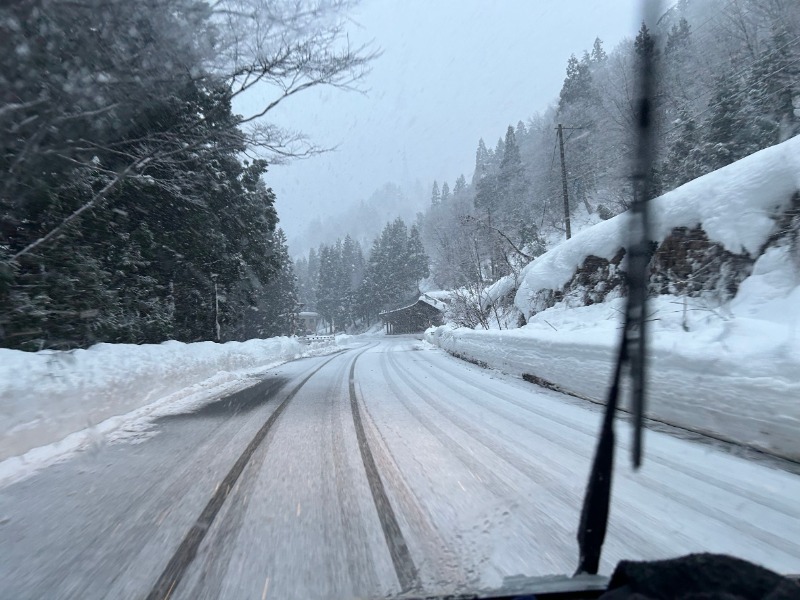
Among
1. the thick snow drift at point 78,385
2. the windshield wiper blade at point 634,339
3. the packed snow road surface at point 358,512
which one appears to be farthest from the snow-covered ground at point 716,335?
the thick snow drift at point 78,385

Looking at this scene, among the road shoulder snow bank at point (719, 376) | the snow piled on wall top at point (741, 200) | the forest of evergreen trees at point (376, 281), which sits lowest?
A: the road shoulder snow bank at point (719, 376)

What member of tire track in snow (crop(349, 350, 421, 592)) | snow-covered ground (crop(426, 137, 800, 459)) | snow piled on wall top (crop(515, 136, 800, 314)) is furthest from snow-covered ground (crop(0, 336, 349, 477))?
snow piled on wall top (crop(515, 136, 800, 314))

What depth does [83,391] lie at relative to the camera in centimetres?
559

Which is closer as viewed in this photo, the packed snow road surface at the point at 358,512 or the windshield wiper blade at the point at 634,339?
the windshield wiper blade at the point at 634,339

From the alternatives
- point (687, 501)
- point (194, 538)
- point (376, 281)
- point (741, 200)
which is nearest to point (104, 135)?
point (194, 538)

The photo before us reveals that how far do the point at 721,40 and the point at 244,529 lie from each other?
31186 mm

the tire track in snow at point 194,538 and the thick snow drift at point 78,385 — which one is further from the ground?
the thick snow drift at point 78,385

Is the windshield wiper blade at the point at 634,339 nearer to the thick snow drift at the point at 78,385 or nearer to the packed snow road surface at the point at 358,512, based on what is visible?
the packed snow road surface at the point at 358,512

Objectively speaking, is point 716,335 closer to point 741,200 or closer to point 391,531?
point 391,531

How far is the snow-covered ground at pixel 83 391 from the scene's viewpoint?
446cm

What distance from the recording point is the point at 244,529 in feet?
9.01

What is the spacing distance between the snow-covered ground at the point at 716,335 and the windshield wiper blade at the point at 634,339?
8.3 inches

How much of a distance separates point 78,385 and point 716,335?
7795 mm

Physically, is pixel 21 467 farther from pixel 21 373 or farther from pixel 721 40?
pixel 721 40
